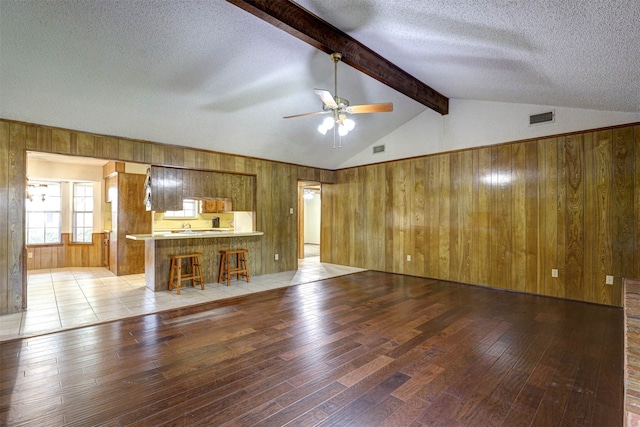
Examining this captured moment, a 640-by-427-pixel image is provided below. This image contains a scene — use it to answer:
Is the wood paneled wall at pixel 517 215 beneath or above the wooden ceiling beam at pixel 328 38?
beneath

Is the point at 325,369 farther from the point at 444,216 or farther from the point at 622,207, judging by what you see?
the point at 622,207

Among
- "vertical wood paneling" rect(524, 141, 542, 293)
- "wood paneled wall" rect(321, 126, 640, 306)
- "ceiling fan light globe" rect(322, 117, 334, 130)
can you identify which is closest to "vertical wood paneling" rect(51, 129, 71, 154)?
"ceiling fan light globe" rect(322, 117, 334, 130)

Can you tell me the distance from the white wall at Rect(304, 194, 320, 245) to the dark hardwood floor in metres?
9.04

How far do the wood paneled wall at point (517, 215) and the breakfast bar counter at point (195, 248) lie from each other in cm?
265

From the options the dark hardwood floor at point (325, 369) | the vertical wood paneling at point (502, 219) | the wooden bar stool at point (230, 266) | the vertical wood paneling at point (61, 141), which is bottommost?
the dark hardwood floor at point (325, 369)

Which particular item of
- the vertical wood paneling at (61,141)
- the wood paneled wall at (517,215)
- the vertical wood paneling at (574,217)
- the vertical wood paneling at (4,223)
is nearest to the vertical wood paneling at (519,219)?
the wood paneled wall at (517,215)

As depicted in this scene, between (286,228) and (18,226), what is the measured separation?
4368 millimetres

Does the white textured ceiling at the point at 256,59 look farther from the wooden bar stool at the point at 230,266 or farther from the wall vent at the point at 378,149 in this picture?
the wooden bar stool at the point at 230,266

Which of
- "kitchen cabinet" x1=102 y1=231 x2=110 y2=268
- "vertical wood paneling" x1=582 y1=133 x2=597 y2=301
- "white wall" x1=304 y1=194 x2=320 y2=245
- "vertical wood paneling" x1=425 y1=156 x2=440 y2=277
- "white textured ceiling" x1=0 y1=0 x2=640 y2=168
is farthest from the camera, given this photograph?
"white wall" x1=304 y1=194 x2=320 y2=245

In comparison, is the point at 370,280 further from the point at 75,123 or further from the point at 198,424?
the point at 75,123

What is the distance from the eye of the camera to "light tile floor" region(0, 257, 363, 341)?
3447 millimetres

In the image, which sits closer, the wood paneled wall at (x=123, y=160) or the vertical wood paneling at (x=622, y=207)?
the wood paneled wall at (x=123, y=160)

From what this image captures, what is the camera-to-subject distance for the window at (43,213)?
7.04 metres

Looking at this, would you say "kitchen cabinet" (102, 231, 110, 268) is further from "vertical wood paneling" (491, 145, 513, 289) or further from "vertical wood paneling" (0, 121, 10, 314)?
"vertical wood paneling" (491, 145, 513, 289)
